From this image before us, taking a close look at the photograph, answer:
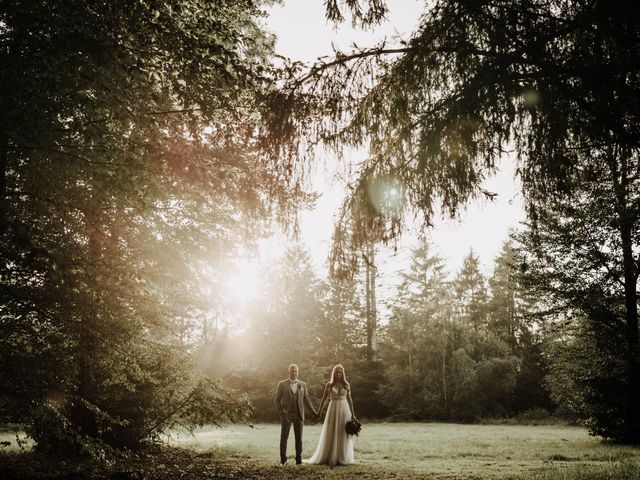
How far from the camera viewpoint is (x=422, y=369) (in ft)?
108

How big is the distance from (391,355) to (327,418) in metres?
26.9

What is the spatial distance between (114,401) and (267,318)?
2109 centimetres

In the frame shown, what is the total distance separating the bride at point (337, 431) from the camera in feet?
32.6

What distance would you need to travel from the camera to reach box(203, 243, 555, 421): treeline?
31.5 meters

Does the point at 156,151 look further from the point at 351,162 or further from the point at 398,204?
the point at 398,204

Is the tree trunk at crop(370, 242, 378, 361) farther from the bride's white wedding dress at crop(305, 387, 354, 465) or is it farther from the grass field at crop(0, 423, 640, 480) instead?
the bride's white wedding dress at crop(305, 387, 354, 465)

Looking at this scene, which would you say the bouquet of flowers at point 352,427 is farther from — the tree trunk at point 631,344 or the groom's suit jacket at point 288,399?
the tree trunk at point 631,344

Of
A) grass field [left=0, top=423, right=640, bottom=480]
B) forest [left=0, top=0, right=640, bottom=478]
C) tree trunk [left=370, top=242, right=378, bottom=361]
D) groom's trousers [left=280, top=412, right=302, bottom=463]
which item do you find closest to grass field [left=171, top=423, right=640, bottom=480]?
grass field [left=0, top=423, right=640, bottom=480]

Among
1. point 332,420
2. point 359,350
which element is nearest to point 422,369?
point 359,350

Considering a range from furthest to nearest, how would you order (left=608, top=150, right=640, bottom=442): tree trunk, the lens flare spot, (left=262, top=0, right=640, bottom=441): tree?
(left=608, top=150, right=640, bottom=442): tree trunk, the lens flare spot, (left=262, top=0, right=640, bottom=441): tree

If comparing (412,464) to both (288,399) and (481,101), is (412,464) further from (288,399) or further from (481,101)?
(481,101)

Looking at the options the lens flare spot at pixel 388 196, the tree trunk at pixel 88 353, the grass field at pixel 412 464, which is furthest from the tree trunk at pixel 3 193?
the grass field at pixel 412 464

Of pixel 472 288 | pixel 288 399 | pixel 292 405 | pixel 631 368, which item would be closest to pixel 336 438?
pixel 292 405

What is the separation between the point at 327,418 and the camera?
1030 centimetres
